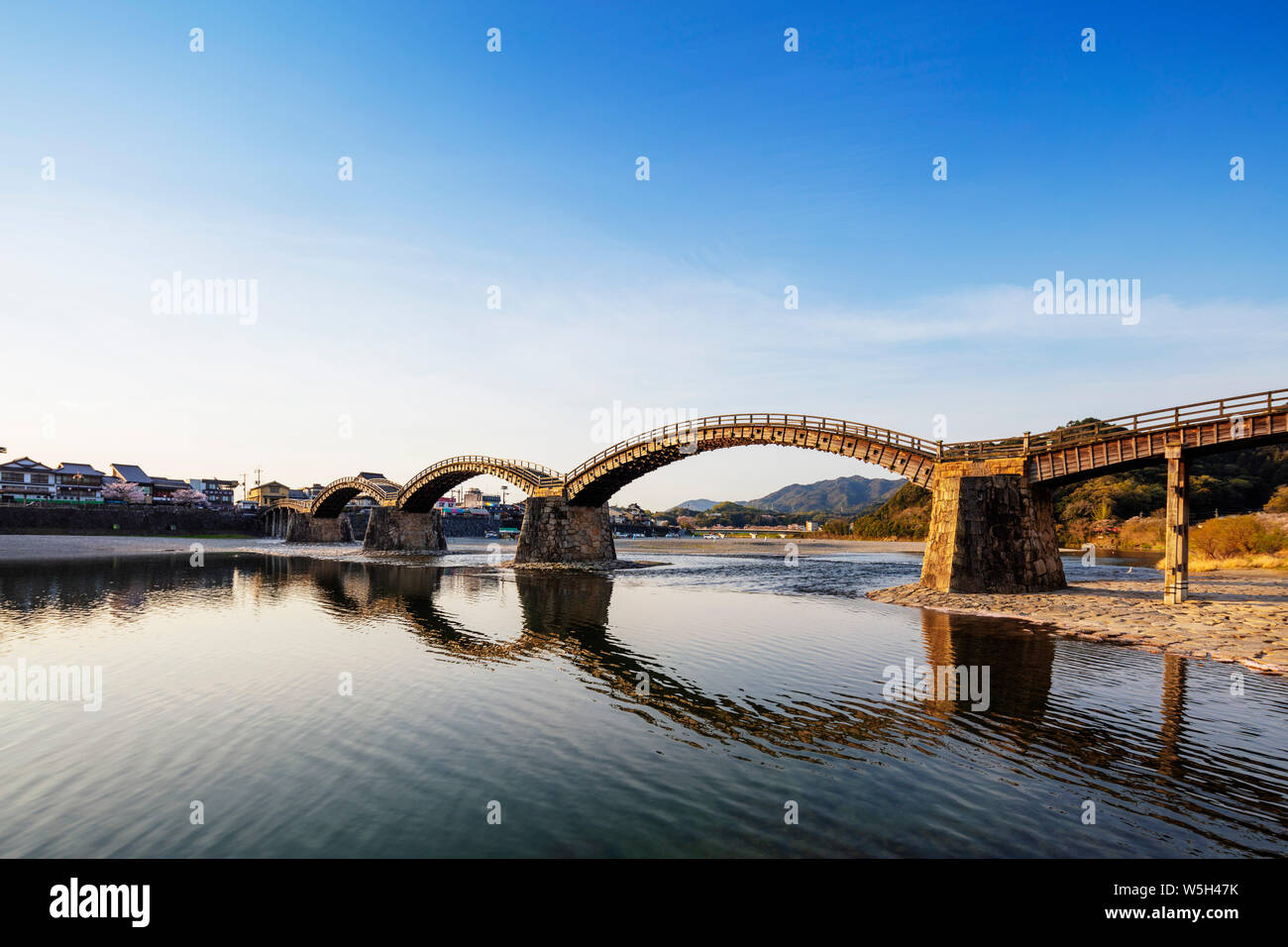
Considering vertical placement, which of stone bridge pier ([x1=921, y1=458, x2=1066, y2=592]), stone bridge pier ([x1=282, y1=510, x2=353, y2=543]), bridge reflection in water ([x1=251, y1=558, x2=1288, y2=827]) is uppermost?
stone bridge pier ([x1=921, y1=458, x2=1066, y2=592])

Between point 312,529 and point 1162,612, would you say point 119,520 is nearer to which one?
point 312,529

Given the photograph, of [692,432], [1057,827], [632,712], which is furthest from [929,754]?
[692,432]

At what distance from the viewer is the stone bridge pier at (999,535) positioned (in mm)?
32781

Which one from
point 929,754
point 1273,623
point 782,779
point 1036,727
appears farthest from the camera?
point 1273,623

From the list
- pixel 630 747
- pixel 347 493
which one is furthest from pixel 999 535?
pixel 347 493

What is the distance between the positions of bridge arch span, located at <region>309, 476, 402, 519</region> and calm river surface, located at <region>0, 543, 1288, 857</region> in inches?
2497

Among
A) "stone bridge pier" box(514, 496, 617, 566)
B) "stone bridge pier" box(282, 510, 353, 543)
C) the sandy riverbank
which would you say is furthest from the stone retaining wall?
the sandy riverbank

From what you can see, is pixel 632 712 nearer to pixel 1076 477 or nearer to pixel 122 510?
pixel 1076 477

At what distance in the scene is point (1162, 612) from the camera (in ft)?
85.6

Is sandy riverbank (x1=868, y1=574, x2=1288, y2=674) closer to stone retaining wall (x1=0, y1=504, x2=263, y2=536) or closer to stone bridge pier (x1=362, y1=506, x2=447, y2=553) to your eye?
stone bridge pier (x1=362, y1=506, x2=447, y2=553)

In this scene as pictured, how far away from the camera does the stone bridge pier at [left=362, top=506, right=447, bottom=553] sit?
83250 mm

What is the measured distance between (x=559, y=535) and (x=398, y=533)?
3252 cm

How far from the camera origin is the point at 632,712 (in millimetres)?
14266
